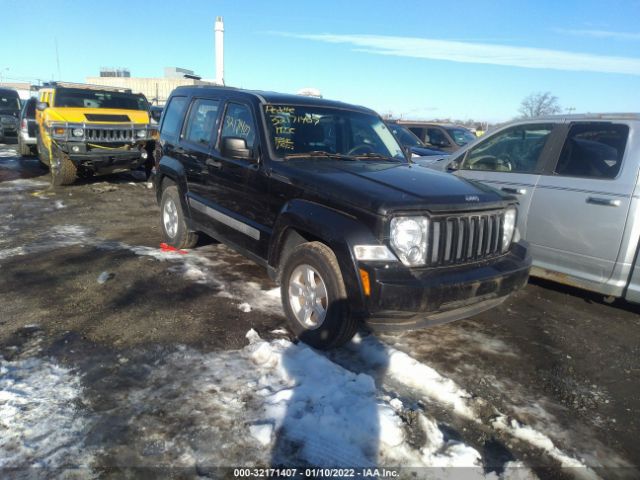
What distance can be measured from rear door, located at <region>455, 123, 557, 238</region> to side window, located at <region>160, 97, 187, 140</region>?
3.45 metres

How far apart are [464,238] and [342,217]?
0.90m

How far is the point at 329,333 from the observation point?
3182 mm

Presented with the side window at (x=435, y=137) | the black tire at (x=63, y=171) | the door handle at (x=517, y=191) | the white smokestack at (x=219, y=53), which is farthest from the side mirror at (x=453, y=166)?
the white smokestack at (x=219, y=53)

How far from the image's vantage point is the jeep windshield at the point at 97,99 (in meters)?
9.41

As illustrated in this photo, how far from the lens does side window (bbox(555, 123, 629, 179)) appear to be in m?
4.12

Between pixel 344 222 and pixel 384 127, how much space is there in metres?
2.24

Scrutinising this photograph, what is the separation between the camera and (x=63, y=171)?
30.1 feet

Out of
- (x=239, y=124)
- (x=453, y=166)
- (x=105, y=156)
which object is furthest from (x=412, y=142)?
(x=239, y=124)

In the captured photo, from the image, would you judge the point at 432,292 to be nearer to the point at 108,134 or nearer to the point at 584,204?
the point at 584,204

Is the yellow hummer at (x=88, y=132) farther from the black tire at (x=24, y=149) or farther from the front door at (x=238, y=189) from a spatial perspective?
the front door at (x=238, y=189)

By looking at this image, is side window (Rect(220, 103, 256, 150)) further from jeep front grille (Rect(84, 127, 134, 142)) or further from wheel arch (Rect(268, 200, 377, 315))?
jeep front grille (Rect(84, 127, 134, 142))

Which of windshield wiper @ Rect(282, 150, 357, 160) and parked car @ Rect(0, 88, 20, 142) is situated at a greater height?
parked car @ Rect(0, 88, 20, 142)

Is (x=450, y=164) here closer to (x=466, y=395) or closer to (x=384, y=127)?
(x=384, y=127)

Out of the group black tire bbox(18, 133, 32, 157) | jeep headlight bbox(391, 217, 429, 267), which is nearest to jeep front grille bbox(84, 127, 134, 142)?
black tire bbox(18, 133, 32, 157)
